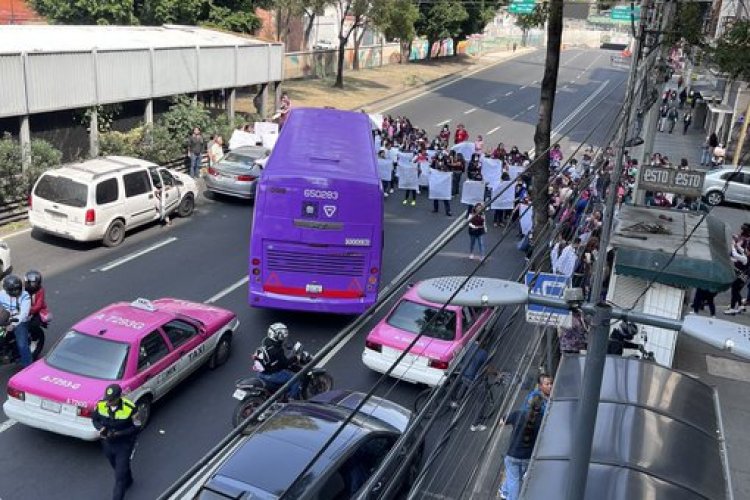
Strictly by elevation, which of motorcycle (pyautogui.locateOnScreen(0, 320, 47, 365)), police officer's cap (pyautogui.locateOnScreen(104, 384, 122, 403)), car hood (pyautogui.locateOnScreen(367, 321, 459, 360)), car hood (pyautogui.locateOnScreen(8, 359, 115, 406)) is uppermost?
police officer's cap (pyautogui.locateOnScreen(104, 384, 122, 403))

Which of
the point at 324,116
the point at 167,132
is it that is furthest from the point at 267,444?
the point at 167,132

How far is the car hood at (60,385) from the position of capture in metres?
9.67

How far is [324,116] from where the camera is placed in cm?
1902

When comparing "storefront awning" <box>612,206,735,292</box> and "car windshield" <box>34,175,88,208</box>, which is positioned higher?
"storefront awning" <box>612,206,735,292</box>

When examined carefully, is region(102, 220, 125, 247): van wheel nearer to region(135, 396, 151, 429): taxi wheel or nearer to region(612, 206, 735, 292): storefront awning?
region(135, 396, 151, 429): taxi wheel

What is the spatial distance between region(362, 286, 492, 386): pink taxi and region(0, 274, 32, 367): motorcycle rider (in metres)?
5.22

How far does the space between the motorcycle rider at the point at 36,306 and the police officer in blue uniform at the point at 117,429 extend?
136 inches

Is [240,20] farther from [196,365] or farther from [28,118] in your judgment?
[196,365]

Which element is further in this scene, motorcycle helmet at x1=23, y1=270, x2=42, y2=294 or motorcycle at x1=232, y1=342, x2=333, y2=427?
motorcycle helmet at x1=23, y1=270, x2=42, y2=294

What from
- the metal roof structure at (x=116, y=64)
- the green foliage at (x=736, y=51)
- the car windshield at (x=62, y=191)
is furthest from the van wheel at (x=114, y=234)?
the green foliage at (x=736, y=51)

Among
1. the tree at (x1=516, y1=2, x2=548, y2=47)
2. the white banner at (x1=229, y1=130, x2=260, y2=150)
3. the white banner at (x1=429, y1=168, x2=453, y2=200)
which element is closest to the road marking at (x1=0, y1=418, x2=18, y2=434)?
the tree at (x1=516, y1=2, x2=548, y2=47)

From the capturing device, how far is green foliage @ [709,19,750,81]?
13.5 m

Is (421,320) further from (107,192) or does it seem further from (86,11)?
(86,11)

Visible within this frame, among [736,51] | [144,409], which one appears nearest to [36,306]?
[144,409]
